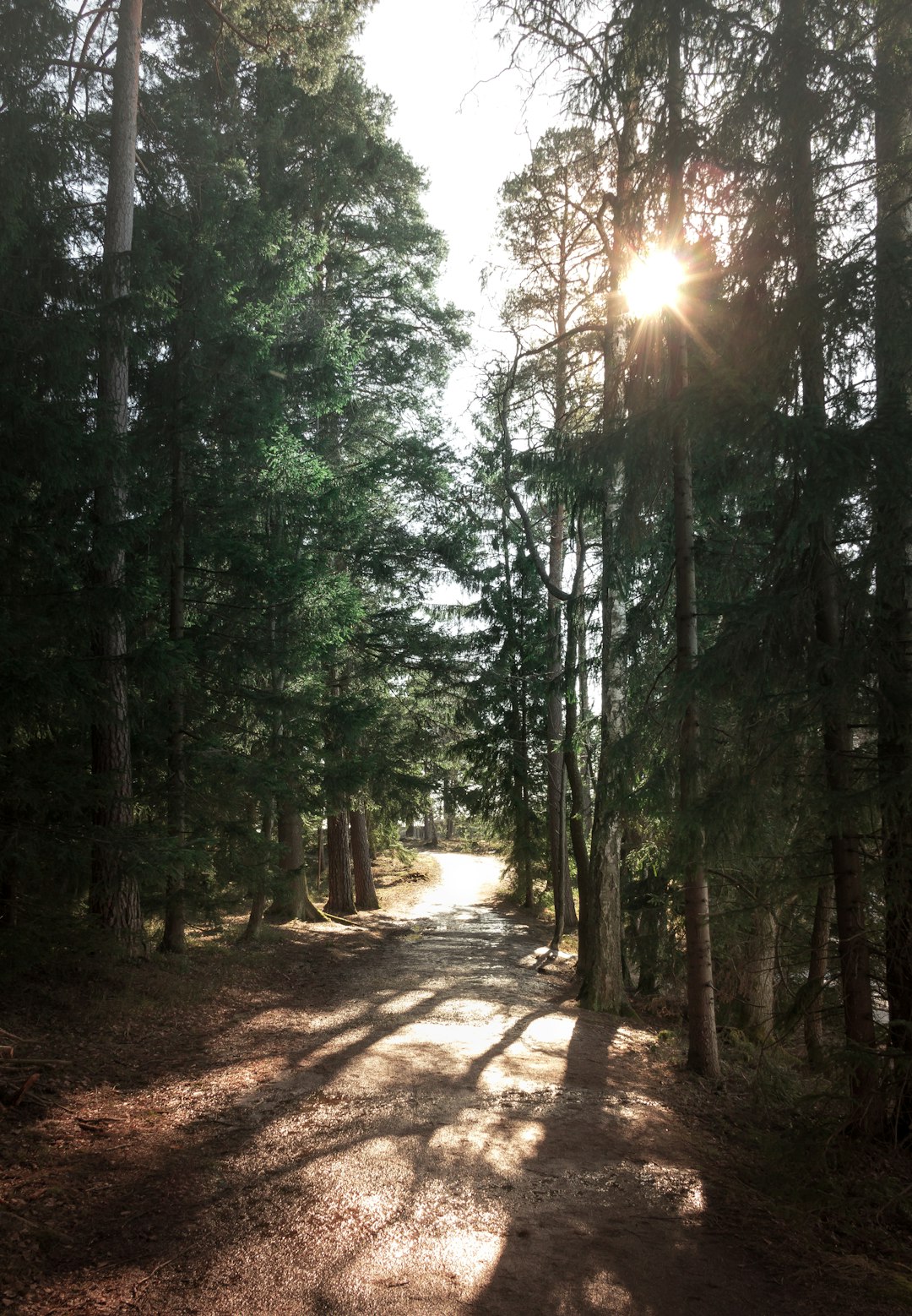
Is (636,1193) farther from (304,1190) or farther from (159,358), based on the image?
(159,358)

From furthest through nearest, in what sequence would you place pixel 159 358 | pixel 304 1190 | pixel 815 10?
pixel 159 358, pixel 815 10, pixel 304 1190

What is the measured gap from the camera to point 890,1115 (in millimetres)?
5660

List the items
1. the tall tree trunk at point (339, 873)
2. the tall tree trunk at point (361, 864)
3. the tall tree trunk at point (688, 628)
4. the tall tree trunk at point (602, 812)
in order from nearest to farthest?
the tall tree trunk at point (688, 628) < the tall tree trunk at point (602, 812) < the tall tree trunk at point (339, 873) < the tall tree trunk at point (361, 864)

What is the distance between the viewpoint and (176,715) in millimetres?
10750

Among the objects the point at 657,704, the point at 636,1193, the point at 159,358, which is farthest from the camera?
the point at 159,358

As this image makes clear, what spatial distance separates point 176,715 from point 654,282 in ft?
24.7

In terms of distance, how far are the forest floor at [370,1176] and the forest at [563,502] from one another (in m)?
0.31

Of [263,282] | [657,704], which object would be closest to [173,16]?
[263,282]

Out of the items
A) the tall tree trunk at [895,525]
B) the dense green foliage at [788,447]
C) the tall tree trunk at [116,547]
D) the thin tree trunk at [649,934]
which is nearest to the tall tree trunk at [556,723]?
the thin tree trunk at [649,934]

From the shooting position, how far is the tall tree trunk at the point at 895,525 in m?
5.17

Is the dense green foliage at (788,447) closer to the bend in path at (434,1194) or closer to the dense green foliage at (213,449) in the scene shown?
the bend in path at (434,1194)

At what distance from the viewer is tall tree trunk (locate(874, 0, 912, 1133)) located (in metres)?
5.17

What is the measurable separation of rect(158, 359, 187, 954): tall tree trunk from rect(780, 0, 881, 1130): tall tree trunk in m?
7.12

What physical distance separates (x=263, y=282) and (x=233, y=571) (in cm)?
500
